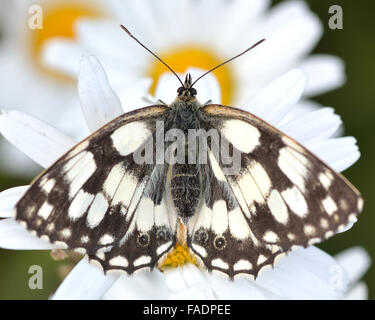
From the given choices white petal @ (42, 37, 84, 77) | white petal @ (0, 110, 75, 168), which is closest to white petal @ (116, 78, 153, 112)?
white petal @ (0, 110, 75, 168)

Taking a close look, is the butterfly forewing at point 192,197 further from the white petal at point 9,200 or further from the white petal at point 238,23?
the white petal at point 238,23

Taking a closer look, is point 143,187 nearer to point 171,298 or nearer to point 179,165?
point 179,165

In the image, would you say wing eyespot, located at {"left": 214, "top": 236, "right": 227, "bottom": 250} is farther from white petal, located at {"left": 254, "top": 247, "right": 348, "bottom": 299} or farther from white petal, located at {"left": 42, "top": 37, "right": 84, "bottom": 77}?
white petal, located at {"left": 42, "top": 37, "right": 84, "bottom": 77}

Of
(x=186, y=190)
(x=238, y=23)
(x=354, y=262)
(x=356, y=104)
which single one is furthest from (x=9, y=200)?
(x=356, y=104)

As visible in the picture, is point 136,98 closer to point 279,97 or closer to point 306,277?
point 279,97

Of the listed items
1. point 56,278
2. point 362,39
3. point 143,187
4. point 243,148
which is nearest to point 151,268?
point 143,187

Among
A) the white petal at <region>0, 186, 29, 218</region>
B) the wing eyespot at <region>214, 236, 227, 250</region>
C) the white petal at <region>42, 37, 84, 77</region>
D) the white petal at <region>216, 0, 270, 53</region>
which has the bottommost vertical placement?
the wing eyespot at <region>214, 236, 227, 250</region>
